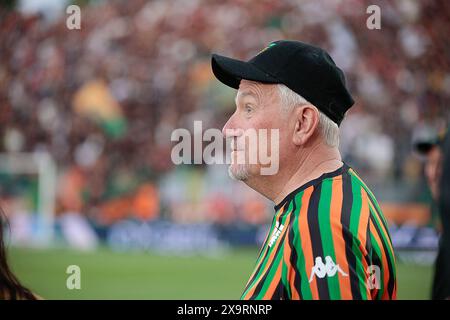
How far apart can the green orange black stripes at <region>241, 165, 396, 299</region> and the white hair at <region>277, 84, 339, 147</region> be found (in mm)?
141

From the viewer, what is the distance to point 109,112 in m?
20.9

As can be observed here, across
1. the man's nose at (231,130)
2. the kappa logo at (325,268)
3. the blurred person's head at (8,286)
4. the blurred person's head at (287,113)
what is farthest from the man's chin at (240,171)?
the blurred person's head at (8,286)

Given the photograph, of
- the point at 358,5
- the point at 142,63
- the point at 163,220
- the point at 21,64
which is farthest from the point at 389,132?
the point at 21,64

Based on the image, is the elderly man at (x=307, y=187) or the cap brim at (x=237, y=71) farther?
the cap brim at (x=237, y=71)

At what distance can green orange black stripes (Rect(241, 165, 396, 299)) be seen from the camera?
214cm

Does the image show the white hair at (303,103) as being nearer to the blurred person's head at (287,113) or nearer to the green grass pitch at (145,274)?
the blurred person's head at (287,113)

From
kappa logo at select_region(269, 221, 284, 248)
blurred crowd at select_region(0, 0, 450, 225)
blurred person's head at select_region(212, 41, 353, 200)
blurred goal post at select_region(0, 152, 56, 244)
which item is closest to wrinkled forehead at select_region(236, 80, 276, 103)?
blurred person's head at select_region(212, 41, 353, 200)

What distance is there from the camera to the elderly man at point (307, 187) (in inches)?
85.1

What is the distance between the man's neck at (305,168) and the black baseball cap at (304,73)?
0.13 meters

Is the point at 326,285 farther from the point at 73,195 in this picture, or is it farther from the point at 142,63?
the point at 142,63

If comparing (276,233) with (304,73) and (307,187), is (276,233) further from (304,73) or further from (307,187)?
(304,73)

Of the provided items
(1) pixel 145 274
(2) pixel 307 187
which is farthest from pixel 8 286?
(1) pixel 145 274
